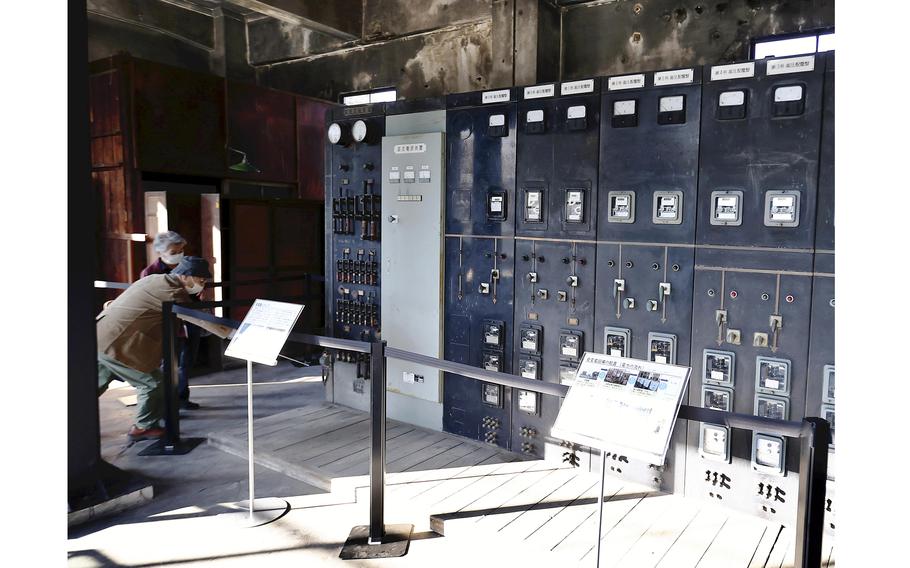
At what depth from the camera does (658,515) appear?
13.7 feet

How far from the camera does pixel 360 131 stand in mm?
6055

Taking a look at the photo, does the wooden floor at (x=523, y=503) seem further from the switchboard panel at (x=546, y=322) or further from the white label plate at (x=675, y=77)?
the white label plate at (x=675, y=77)

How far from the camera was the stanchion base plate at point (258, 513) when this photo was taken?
414cm

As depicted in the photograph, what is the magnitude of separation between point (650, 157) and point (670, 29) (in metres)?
3.41

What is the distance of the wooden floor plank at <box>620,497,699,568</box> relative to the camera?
3.62m

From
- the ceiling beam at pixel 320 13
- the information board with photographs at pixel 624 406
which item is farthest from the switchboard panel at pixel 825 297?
the ceiling beam at pixel 320 13

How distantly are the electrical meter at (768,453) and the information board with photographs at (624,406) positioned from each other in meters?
1.95

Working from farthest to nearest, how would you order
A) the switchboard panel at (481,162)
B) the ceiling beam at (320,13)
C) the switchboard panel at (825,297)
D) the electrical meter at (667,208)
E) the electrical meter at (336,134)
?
the ceiling beam at (320,13) → the electrical meter at (336,134) → the switchboard panel at (481,162) → the electrical meter at (667,208) → the switchboard panel at (825,297)

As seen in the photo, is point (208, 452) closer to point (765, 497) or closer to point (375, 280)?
point (375, 280)

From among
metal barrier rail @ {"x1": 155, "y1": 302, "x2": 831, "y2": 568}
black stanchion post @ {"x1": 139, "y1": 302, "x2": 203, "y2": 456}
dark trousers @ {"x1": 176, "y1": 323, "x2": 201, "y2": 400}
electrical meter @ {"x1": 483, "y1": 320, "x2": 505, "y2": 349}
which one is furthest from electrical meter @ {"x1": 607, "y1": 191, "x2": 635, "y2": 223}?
dark trousers @ {"x1": 176, "y1": 323, "x2": 201, "y2": 400}

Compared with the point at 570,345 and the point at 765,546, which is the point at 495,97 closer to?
the point at 570,345

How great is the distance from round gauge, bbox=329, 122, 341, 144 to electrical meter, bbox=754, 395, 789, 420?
172 inches

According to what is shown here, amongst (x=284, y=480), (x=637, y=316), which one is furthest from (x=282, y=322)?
(x=637, y=316)

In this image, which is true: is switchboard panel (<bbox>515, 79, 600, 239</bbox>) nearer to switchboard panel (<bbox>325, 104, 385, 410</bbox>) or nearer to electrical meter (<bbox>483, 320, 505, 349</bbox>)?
electrical meter (<bbox>483, 320, 505, 349</bbox>)
